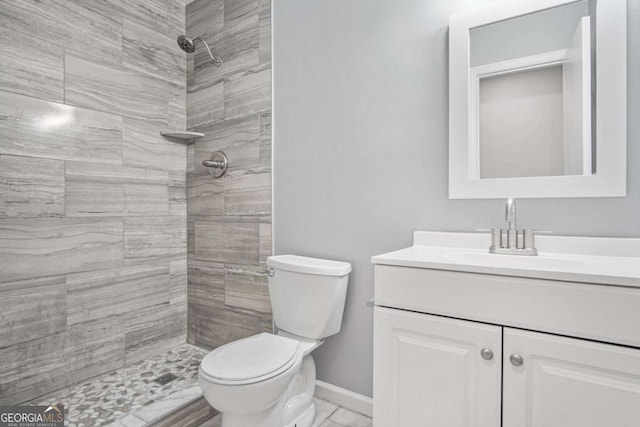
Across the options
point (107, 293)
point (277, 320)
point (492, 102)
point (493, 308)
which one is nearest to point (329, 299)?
point (277, 320)

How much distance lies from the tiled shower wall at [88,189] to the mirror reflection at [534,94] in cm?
191

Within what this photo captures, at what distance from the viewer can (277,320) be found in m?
1.67

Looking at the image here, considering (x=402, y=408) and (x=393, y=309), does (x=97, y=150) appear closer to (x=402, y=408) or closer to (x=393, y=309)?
Result: (x=393, y=309)

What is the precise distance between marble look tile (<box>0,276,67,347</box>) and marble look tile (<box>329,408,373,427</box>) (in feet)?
4.93

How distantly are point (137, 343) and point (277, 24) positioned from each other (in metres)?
2.10

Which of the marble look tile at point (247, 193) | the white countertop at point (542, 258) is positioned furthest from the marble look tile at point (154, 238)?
the white countertop at point (542, 258)

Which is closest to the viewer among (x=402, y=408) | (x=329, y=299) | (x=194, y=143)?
(x=402, y=408)

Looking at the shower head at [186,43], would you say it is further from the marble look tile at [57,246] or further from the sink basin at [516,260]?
the sink basin at [516,260]

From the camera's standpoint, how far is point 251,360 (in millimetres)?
1318

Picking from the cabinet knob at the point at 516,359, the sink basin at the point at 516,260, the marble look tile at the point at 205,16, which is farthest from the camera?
the marble look tile at the point at 205,16

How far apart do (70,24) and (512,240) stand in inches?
94.7

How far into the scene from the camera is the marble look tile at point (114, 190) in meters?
1.84

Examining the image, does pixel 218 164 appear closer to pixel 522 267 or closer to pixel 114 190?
pixel 114 190

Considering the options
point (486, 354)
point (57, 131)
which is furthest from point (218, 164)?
point (486, 354)
